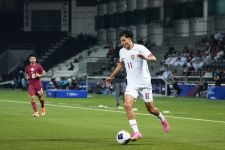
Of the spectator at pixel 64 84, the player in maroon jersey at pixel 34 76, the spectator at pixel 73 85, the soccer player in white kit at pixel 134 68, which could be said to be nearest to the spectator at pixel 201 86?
the spectator at pixel 73 85

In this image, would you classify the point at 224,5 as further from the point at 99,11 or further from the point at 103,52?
the point at 99,11

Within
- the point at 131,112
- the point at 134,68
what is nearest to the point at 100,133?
the point at 131,112

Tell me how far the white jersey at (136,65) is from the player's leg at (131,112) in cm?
25

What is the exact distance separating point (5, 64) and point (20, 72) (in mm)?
9217

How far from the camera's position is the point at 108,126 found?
21.7 metres

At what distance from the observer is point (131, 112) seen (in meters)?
17.1

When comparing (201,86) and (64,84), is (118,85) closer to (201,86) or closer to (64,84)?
(201,86)

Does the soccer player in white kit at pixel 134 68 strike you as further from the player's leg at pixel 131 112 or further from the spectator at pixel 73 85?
the spectator at pixel 73 85

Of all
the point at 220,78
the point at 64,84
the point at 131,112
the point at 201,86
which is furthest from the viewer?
the point at 64,84

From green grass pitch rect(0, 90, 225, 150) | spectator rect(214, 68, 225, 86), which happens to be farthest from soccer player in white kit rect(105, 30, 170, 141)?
spectator rect(214, 68, 225, 86)

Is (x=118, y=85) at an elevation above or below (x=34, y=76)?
below

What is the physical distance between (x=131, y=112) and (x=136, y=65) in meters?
1.11

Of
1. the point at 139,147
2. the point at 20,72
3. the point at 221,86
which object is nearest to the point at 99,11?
the point at 20,72

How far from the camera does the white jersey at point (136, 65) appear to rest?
685 inches
